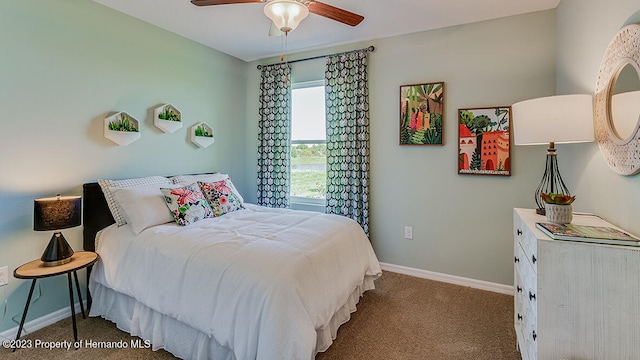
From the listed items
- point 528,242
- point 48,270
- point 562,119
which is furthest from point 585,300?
point 48,270

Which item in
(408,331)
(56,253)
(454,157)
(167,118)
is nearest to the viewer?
(56,253)

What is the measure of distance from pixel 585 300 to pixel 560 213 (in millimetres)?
446

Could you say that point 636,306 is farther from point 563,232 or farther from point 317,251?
point 317,251

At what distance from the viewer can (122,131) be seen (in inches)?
103

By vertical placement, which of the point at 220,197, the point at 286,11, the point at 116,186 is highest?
the point at 286,11

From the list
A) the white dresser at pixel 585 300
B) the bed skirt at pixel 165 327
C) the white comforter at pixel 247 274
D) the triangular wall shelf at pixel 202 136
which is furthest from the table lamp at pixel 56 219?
the white dresser at pixel 585 300

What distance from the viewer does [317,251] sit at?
187cm

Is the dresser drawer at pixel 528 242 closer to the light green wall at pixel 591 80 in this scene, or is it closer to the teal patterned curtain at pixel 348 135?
the light green wall at pixel 591 80

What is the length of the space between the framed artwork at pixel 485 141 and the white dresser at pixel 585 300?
5.48ft

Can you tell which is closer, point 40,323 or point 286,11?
point 286,11

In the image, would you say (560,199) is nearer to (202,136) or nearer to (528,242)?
(528,242)

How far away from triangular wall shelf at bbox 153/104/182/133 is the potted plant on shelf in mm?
3234

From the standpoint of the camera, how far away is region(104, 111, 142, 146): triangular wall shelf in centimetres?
254

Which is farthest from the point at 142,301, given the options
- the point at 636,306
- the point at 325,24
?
the point at 325,24
